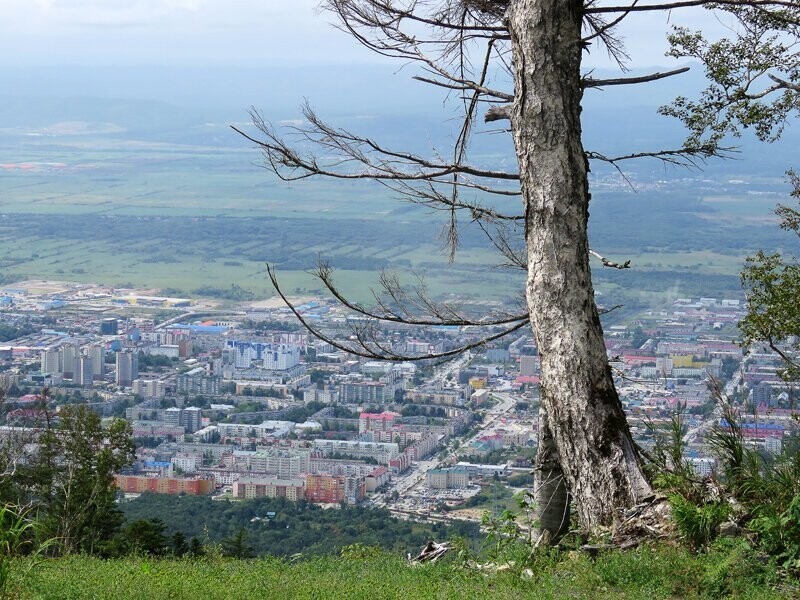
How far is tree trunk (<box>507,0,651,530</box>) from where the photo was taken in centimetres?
435

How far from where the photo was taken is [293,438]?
22109 mm

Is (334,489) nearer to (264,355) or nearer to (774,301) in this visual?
(774,301)

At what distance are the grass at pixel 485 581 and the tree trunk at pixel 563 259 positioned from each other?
1.58ft

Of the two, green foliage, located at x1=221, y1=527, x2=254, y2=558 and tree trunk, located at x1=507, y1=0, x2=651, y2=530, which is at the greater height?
tree trunk, located at x1=507, y1=0, x2=651, y2=530

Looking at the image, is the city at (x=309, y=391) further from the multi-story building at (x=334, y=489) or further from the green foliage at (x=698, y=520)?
the green foliage at (x=698, y=520)

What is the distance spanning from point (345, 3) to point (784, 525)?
3.44 metres

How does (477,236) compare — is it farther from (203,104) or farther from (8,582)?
(203,104)

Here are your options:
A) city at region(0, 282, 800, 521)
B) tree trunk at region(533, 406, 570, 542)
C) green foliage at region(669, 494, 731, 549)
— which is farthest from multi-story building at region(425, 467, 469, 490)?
green foliage at region(669, 494, 731, 549)

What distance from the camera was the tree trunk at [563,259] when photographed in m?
4.35

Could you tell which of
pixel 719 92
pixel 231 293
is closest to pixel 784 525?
pixel 719 92

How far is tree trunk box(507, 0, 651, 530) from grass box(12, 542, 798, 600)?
481 millimetres

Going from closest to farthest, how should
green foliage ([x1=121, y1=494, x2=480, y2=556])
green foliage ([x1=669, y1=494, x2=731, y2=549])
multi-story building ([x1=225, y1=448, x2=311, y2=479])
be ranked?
green foliage ([x1=669, y1=494, x2=731, y2=549]) → green foliage ([x1=121, y1=494, x2=480, y2=556]) → multi-story building ([x1=225, y1=448, x2=311, y2=479])

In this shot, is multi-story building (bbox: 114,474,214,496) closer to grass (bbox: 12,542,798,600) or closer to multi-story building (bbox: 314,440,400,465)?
multi-story building (bbox: 314,440,400,465)

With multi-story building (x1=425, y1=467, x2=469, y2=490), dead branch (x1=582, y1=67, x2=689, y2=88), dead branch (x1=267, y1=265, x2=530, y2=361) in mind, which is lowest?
multi-story building (x1=425, y1=467, x2=469, y2=490)
